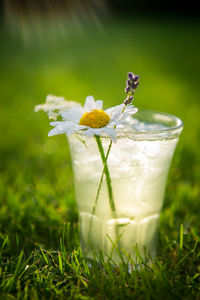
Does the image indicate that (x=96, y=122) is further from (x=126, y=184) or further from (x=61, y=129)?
(x=126, y=184)

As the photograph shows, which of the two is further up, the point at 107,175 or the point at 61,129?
the point at 61,129

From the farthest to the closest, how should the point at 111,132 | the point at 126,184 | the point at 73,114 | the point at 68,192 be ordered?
the point at 68,192, the point at 126,184, the point at 73,114, the point at 111,132

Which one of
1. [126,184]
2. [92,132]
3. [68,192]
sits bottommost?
[68,192]

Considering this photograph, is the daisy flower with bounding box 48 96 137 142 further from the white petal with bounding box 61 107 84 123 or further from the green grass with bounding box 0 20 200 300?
the green grass with bounding box 0 20 200 300

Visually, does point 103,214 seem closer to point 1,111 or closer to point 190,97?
point 1,111

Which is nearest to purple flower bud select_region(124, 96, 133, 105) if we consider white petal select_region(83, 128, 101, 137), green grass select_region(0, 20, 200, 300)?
white petal select_region(83, 128, 101, 137)

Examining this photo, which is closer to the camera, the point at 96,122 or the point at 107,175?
the point at 96,122

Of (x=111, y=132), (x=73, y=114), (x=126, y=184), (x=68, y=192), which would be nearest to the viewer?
(x=111, y=132)

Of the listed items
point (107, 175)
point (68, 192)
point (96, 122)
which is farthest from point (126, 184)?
point (68, 192)
